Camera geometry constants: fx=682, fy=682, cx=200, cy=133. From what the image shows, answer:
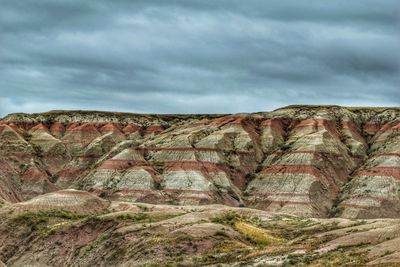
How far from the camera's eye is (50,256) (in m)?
83.7

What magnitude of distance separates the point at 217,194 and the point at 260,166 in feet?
64.0

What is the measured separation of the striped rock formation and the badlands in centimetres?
33

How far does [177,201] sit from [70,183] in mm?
47134

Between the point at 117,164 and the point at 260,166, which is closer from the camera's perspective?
the point at 117,164

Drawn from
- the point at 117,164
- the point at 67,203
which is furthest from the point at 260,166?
the point at 67,203

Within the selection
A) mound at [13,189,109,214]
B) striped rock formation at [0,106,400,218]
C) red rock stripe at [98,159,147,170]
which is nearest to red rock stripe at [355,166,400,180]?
striped rock formation at [0,106,400,218]

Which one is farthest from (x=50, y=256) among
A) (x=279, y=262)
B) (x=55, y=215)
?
(x=279, y=262)

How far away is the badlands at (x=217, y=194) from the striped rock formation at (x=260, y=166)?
331 mm

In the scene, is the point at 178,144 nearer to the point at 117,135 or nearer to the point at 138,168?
the point at 138,168

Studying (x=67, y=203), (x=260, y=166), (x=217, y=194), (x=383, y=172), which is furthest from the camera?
(x=260, y=166)

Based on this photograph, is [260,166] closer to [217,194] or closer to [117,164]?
[217,194]

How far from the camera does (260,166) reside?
6211 inches

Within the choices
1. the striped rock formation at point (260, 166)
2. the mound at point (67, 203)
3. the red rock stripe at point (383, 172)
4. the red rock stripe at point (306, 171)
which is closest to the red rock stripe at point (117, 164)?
the striped rock formation at point (260, 166)

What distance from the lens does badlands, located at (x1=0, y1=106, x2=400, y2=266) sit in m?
67.2
